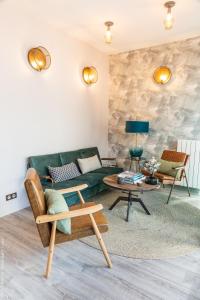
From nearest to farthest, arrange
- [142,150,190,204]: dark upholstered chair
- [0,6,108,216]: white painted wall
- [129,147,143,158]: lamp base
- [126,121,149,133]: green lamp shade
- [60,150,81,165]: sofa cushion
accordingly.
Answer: [0,6,108,216]: white painted wall < [142,150,190,204]: dark upholstered chair < [60,150,81,165]: sofa cushion < [126,121,149,133]: green lamp shade < [129,147,143,158]: lamp base

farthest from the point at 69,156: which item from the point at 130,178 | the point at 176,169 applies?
the point at 176,169

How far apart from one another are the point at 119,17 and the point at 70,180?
2.52 meters

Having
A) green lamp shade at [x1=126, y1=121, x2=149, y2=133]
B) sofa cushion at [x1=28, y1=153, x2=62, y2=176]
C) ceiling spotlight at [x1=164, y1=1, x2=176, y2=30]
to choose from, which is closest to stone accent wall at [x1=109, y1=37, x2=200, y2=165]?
green lamp shade at [x1=126, y1=121, x2=149, y2=133]

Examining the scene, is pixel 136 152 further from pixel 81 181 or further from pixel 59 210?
pixel 59 210

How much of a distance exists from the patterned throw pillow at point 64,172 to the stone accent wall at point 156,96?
1.62 m

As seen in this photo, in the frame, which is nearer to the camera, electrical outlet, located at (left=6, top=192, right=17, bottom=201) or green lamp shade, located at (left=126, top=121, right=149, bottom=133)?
electrical outlet, located at (left=6, top=192, right=17, bottom=201)

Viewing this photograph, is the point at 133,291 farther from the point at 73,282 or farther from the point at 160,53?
the point at 160,53

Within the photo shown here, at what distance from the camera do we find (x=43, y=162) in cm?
336

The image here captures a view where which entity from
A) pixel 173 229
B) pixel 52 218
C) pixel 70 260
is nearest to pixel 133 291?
pixel 70 260

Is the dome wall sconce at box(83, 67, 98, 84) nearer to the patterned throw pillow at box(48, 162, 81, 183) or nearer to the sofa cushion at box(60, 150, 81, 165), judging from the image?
the sofa cushion at box(60, 150, 81, 165)

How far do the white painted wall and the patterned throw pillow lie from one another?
0.40 meters

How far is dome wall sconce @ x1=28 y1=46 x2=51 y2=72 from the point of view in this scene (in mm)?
3164

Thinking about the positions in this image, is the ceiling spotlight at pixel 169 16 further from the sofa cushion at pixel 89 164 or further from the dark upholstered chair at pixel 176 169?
the sofa cushion at pixel 89 164

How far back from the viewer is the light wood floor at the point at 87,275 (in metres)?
1.65
